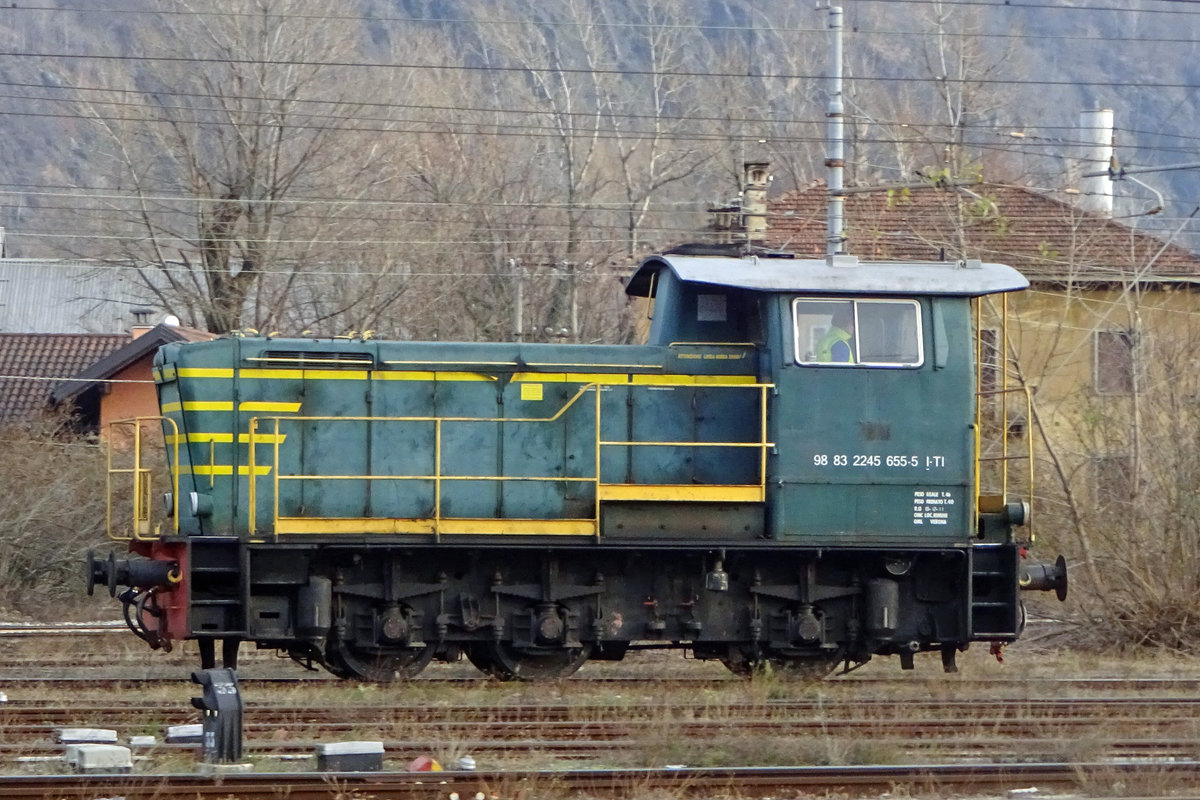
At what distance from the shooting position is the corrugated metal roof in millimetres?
44750

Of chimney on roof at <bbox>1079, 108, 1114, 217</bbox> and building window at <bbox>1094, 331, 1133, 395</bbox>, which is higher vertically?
chimney on roof at <bbox>1079, 108, 1114, 217</bbox>

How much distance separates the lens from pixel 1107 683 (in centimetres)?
1171

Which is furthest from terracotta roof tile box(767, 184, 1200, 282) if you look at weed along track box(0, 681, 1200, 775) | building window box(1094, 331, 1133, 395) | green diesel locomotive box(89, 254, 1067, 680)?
weed along track box(0, 681, 1200, 775)

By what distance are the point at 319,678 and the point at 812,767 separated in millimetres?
5353

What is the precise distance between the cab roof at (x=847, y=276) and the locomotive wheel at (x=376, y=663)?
3.58 m

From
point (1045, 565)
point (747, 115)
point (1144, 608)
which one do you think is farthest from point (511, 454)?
point (747, 115)

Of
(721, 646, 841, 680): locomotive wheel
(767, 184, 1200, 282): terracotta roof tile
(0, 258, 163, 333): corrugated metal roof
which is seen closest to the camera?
(721, 646, 841, 680): locomotive wheel

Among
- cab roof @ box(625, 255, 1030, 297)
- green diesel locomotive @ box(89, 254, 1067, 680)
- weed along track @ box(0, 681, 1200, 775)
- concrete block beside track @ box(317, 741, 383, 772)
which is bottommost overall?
weed along track @ box(0, 681, 1200, 775)

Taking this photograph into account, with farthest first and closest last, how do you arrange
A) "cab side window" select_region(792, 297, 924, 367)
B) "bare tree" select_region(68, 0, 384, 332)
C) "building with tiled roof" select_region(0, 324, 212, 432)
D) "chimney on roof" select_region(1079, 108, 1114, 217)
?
"bare tree" select_region(68, 0, 384, 332) < "chimney on roof" select_region(1079, 108, 1114, 217) < "building with tiled roof" select_region(0, 324, 212, 432) < "cab side window" select_region(792, 297, 924, 367)

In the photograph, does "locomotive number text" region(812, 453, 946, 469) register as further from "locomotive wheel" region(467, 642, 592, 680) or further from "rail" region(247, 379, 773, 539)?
"locomotive wheel" region(467, 642, 592, 680)

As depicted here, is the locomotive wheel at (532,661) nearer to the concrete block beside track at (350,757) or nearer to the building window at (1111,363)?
the concrete block beside track at (350,757)

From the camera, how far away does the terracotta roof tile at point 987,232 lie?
21.2 metres

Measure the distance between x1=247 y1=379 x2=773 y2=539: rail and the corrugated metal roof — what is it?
32973mm

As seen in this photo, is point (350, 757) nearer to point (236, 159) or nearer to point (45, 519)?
point (45, 519)
